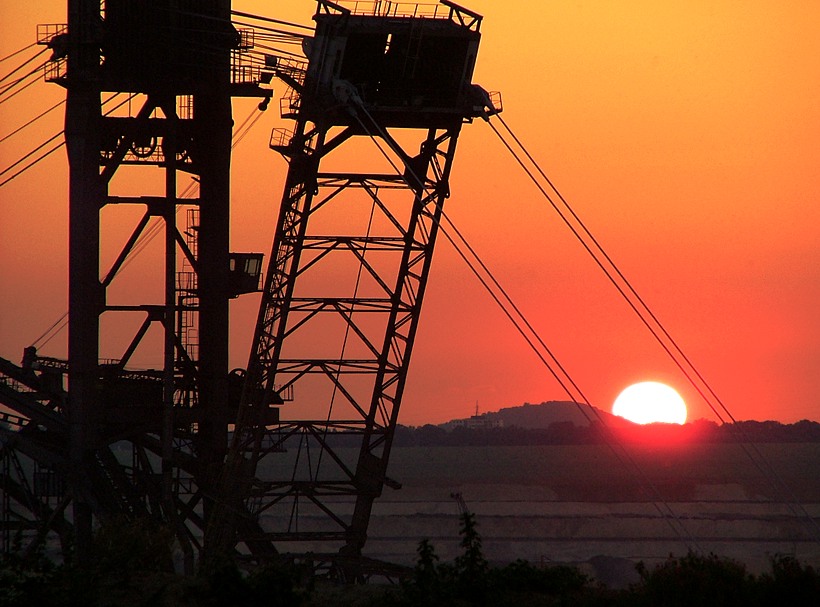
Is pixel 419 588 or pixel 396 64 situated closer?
pixel 419 588

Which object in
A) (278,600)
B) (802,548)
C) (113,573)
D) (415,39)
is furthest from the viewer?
(802,548)

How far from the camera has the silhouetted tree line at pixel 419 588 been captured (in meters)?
30.5

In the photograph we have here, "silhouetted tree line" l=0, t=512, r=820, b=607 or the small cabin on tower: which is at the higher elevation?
the small cabin on tower

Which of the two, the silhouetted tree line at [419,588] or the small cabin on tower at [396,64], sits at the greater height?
the small cabin on tower at [396,64]

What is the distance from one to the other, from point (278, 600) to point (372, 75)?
1012 inches

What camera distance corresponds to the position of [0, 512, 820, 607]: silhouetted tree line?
30.5m

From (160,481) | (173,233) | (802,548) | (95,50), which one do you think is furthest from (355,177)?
(802,548)

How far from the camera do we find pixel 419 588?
32.5 meters

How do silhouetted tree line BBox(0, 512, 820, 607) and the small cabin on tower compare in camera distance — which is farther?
the small cabin on tower

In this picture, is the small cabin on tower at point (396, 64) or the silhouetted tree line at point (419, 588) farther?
the small cabin on tower at point (396, 64)

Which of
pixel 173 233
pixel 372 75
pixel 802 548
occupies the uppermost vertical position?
pixel 372 75

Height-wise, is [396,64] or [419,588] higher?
[396,64]

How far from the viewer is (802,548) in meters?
112

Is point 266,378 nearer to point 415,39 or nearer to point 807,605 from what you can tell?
point 415,39
